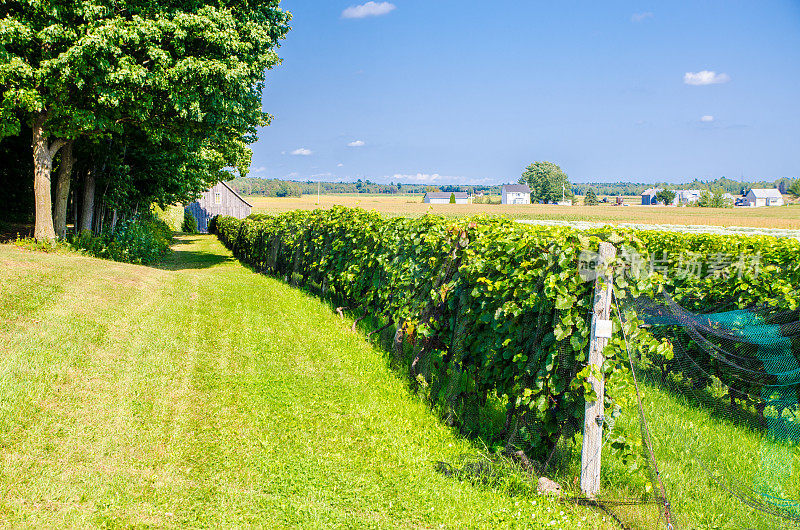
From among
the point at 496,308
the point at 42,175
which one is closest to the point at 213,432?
the point at 496,308

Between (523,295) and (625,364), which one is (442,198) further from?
(625,364)

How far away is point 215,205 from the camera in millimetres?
58125

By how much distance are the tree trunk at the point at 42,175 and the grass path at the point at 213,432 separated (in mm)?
7550

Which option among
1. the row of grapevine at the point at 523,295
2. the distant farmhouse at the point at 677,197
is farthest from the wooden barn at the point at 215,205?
the distant farmhouse at the point at 677,197

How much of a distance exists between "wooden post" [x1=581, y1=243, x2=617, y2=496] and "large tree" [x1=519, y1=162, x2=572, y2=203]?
6031 inches

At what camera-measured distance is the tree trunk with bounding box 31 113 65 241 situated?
1527cm

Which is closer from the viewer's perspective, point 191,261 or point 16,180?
point 16,180

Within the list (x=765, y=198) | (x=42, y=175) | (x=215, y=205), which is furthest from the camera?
(x=765, y=198)

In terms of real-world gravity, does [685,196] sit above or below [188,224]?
above

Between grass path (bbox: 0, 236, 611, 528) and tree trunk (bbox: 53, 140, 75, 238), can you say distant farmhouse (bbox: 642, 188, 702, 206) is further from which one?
grass path (bbox: 0, 236, 611, 528)

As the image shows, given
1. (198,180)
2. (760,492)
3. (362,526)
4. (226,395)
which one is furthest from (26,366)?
(198,180)

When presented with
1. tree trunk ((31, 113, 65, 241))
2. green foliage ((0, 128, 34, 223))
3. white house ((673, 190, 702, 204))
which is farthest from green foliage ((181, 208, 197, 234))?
white house ((673, 190, 702, 204))

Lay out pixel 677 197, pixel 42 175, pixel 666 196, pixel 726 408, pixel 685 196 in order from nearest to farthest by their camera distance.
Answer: pixel 726 408, pixel 42 175, pixel 666 196, pixel 677 197, pixel 685 196

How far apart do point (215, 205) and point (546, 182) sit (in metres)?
119
